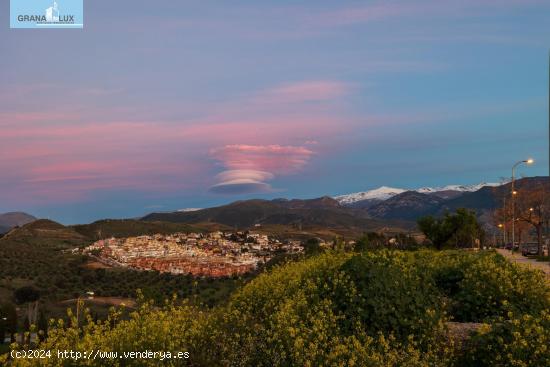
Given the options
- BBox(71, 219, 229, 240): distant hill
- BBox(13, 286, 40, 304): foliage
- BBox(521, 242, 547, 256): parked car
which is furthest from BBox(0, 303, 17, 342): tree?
BBox(71, 219, 229, 240): distant hill

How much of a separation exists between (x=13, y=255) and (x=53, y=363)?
78320 millimetres

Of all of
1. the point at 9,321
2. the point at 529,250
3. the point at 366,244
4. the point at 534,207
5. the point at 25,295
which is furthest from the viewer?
the point at 25,295

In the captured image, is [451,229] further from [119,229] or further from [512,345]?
[119,229]

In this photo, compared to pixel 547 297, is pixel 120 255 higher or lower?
lower

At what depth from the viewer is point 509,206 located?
57312 mm

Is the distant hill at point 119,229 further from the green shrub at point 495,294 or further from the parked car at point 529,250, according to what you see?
the green shrub at point 495,294

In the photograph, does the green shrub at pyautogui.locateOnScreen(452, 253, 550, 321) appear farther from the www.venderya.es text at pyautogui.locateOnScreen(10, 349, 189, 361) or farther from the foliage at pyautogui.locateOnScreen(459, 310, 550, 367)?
the www.venderya.es text at pyautogui.locateOnScreen(10, 349, 189, 361)

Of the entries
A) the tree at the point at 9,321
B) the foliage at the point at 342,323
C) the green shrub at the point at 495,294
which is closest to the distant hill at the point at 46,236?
the tree at the point at 9,321

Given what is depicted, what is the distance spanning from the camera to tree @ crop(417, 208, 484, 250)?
131 ft

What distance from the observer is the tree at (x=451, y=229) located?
40000mm

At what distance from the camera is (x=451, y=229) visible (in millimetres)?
40500

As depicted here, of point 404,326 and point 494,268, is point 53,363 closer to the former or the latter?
point 404,326

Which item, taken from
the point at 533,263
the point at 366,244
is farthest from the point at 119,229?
the point at 533,263

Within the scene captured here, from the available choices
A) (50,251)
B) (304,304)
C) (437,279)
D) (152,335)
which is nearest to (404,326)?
(304,304)
